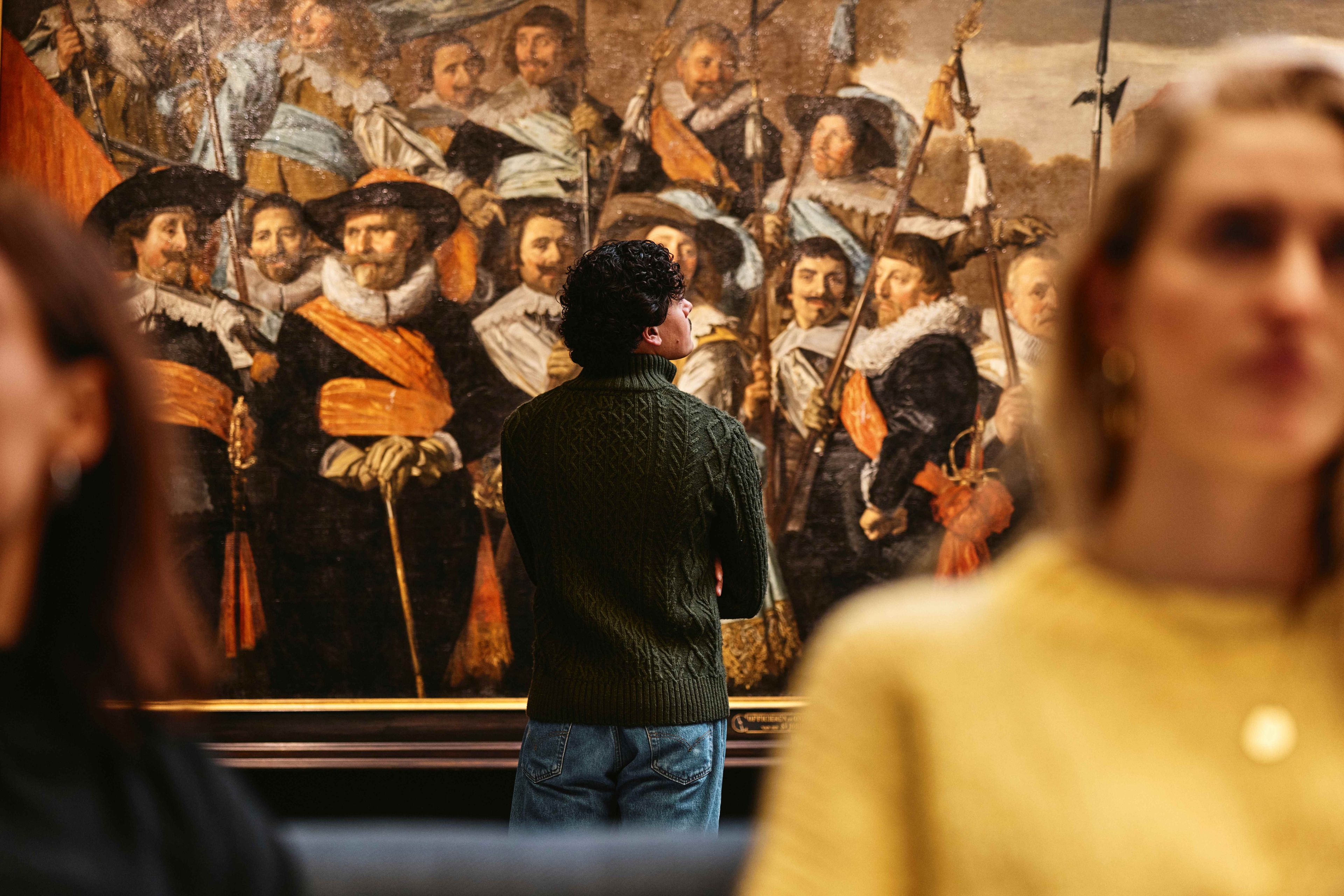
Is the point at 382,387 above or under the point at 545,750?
above

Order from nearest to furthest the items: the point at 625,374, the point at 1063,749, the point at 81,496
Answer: the point at 1063,749 < the point at 81,496 < the point at 625,374

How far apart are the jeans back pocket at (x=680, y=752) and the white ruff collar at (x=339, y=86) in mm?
3678

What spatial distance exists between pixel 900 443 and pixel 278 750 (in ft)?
10.1

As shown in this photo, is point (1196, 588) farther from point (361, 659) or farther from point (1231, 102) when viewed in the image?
point (361, 659)

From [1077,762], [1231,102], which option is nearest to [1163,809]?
[1077,762]

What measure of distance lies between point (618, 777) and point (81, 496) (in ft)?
4.98

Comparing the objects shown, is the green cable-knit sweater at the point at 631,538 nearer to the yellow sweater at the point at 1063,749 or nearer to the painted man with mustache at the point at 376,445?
the yellow sweater at the point at 1063,749

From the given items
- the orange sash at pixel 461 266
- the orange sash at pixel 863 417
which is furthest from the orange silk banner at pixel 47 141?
the orange sash at pixel 863 417

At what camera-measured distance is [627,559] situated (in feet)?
7.57

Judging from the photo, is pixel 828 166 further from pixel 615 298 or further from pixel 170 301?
pixel 170 301

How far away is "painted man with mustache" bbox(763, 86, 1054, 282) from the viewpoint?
501cm

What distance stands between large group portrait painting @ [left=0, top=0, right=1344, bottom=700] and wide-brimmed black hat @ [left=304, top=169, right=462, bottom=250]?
0.06ft

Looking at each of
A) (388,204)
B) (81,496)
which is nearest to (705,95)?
(388,204)

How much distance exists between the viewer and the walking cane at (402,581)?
4867 mm
